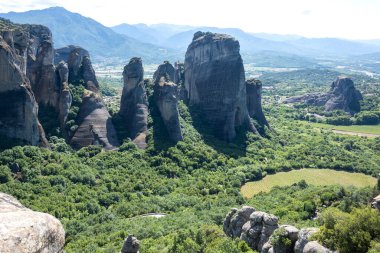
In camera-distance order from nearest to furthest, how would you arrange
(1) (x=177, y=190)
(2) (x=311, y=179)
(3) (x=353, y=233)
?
(3) (x=353, y=233)
(1) (x=177, y=190)
(2) (x=311, y=179)

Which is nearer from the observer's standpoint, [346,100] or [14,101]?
[14,101]

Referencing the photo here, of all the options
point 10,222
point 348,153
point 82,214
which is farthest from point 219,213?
point 348,153

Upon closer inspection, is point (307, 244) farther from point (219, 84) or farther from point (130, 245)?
point (219, 84)

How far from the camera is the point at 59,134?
267 feet

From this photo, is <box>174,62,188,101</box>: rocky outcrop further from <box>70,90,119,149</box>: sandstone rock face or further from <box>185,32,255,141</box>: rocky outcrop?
<box>70,90,119,149</box>: sandstone rock face

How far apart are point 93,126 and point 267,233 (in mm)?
54923

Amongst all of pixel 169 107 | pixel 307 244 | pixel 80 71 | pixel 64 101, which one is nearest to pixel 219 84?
pixel 169 107

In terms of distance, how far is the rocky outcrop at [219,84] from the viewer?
10988 cm

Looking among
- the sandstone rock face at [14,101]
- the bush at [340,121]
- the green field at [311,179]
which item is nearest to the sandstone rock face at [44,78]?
the sandstone rock face at [14,101]

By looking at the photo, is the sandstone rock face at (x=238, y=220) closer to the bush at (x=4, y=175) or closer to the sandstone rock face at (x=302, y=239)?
the sandstone rock face at (x=302, y=239)

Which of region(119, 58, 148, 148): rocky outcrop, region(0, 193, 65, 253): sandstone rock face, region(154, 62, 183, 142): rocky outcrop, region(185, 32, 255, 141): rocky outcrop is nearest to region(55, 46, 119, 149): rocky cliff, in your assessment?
region(119, 58, 148, 148): rocky outcrop

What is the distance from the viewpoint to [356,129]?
530ft

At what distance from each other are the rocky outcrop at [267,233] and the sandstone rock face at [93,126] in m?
45.8

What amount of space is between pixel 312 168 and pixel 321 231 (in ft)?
246
